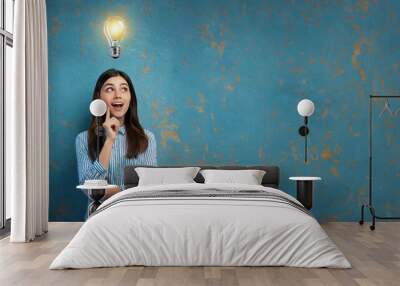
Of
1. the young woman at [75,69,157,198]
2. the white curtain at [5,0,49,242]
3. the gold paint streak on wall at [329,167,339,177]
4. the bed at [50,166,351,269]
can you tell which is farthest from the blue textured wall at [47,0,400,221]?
the bed at [50,166,351,269]

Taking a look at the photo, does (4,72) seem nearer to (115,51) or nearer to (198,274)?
(115,51)

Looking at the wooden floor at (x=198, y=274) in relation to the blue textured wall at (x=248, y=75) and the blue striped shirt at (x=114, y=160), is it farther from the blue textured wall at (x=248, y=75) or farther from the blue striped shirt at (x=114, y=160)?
the blue textured wall at (x=248, y=75)

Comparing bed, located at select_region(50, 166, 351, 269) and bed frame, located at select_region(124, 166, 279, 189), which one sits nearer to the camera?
bed, located at select_region(50, 166, 351, 269)

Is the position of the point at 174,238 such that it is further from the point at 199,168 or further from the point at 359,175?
the point at 359,175

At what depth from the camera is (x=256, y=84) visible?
745 cm

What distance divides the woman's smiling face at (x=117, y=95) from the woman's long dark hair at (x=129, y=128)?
38mm

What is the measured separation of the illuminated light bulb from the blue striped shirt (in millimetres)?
944

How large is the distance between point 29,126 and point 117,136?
1564 millimetres

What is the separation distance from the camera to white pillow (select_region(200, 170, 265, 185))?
6852 millimetres

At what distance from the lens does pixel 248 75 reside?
7.45m

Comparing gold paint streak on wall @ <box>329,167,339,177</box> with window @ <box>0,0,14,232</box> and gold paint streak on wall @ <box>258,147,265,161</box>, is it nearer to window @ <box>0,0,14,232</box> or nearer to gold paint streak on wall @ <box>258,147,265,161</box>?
gold paint streak on wall @ <box>258,147,265,161</box>

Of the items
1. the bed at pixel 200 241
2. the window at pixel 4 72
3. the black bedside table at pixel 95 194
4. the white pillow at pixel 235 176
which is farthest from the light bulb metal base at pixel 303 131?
the window at pixel 4 72

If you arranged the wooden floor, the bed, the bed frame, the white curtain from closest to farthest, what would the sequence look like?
the wooden floor
the bed
the white curtain
the bed frame

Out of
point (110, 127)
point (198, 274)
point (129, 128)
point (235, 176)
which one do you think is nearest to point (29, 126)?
A: point (110, 127)
